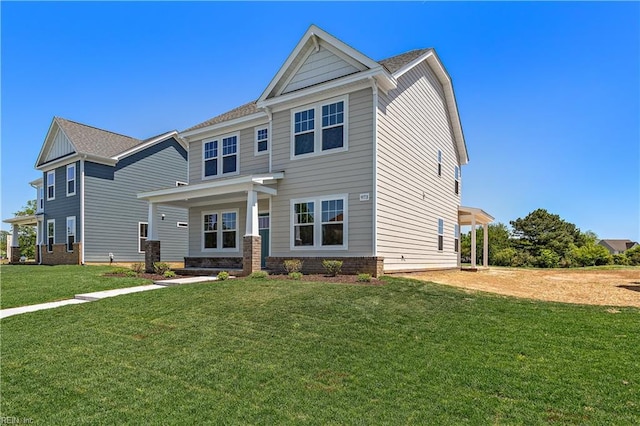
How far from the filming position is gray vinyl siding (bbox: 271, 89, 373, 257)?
12.7 metres

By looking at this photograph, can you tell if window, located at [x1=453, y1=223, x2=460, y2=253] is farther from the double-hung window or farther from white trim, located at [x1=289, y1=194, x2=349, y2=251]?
A: the double-hung window

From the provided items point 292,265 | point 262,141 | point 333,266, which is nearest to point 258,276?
point 292,265

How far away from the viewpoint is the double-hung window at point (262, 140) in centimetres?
1610

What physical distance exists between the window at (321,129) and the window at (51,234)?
19.3 m

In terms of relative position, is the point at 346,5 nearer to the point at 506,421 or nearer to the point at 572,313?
the point at 572,313

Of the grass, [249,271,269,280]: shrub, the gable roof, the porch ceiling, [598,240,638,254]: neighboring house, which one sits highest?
the gable roof

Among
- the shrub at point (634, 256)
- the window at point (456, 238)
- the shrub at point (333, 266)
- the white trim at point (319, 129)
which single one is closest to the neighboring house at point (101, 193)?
the white trim at point (319, 129)

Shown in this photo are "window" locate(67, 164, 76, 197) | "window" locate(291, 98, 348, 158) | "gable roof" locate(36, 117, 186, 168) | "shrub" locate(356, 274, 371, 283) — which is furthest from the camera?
"window" locate(67, 164, 76, 197)

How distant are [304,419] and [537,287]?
1021 centimetres

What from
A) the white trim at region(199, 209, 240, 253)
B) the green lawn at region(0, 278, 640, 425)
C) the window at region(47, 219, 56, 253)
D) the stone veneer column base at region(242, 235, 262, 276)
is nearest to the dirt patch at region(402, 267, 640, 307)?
the green lawn at region(0, 278, 640, 425)

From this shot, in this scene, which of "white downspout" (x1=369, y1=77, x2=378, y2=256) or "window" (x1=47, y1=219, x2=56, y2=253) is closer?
"white downspout" (x1=369, y1=77, x2=378, y2=256)

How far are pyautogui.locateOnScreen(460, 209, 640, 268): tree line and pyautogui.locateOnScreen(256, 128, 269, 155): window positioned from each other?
916 inches

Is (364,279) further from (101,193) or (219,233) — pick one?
(101,193)

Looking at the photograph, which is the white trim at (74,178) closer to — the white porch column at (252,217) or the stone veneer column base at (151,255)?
the stone veneer column base at (151,255)
